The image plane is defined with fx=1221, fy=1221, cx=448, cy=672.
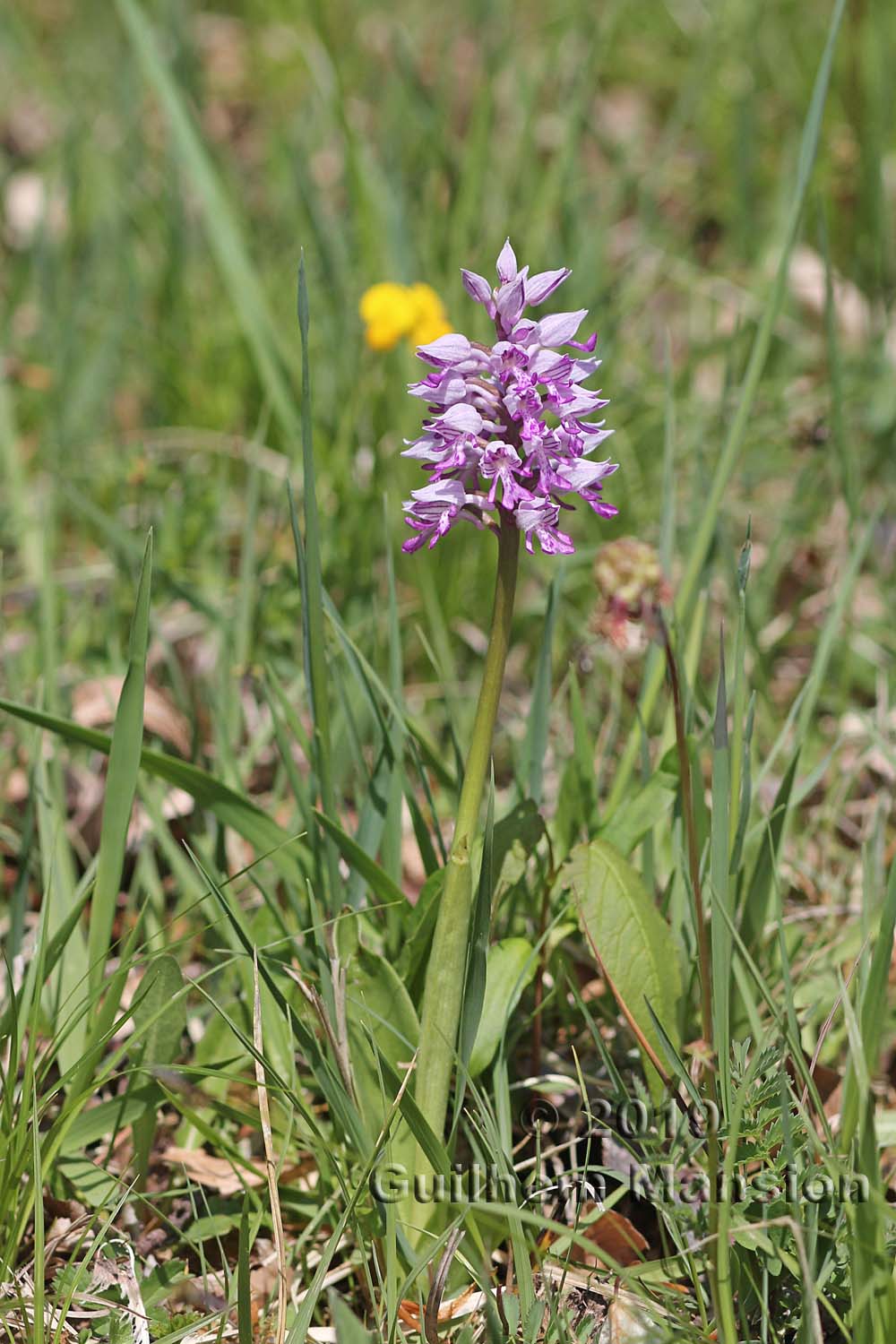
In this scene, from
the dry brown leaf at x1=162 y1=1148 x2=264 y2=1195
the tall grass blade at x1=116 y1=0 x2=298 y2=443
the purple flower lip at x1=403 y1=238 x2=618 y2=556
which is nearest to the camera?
the purple flower lip at x1=403 y1=238 x2=618 y2=556

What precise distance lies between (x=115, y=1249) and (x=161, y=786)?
30.3 inches

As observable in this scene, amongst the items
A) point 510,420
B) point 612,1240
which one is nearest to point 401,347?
point 510,420

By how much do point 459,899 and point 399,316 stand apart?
162 centimetres

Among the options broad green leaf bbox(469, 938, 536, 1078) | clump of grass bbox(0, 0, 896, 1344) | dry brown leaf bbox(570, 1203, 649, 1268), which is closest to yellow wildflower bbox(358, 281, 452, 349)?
clump of grass bbox(0, 0, 896, 1344)

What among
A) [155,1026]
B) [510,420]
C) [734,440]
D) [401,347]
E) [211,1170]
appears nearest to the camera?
[510,420]

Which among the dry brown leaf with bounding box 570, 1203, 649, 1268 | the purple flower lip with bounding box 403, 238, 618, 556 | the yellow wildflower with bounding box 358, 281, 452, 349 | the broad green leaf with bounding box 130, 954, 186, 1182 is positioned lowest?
the dry brown leaf with bounding box 570, 1203, 649, 1268

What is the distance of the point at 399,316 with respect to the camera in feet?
8.57

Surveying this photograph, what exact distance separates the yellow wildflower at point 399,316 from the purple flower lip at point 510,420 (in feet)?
4.41

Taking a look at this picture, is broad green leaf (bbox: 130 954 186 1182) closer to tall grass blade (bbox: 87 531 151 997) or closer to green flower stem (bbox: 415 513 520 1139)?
tall grass blade (bbox: 87 531 151 997)

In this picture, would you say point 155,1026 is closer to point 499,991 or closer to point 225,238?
point 499,991

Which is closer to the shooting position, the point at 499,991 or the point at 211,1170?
the point at 499,991

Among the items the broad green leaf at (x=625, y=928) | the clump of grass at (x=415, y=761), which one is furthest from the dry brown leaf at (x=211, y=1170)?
the broad green leaf at (x=625, y=928)

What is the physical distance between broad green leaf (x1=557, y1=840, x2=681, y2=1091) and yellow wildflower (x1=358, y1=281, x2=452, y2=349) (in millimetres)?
1425

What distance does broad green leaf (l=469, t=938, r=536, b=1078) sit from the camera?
151 cm
